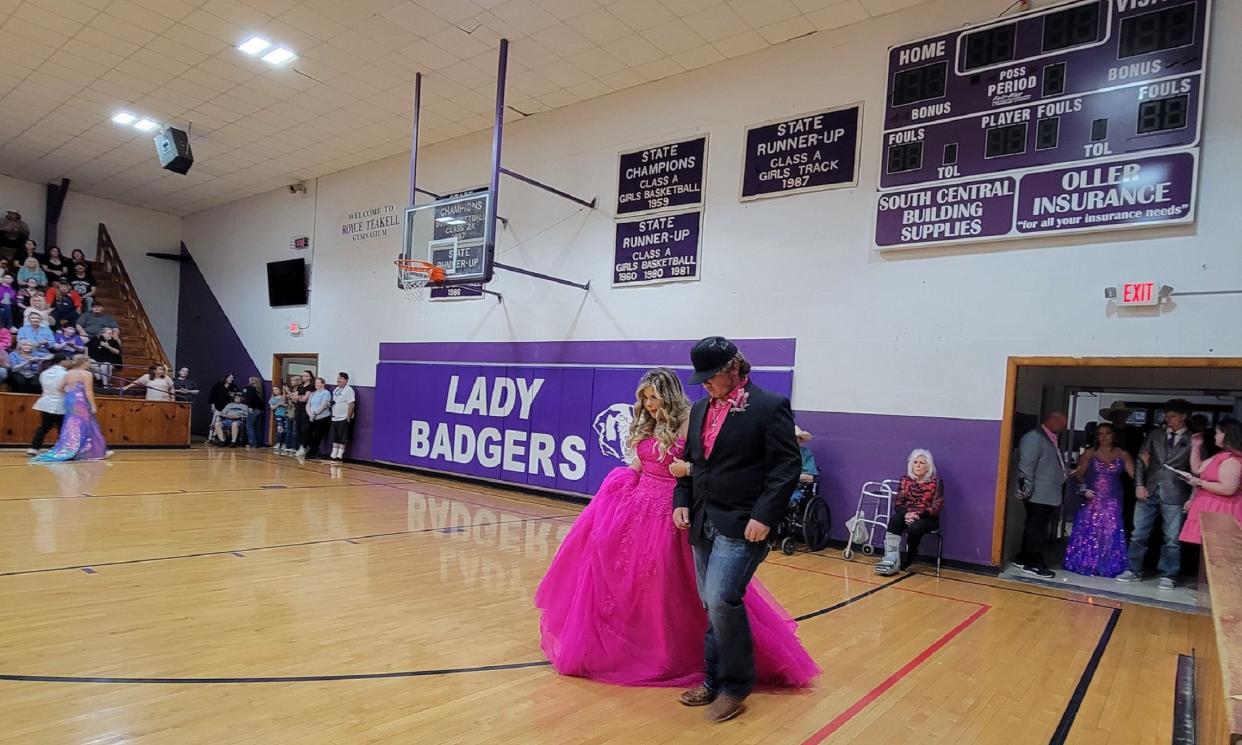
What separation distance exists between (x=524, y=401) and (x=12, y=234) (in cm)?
1242

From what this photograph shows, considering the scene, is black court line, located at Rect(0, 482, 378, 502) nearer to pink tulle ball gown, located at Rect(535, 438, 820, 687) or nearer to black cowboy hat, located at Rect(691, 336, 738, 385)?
pink tulle ball gown, located at Rect(535, 438, 820, 687)

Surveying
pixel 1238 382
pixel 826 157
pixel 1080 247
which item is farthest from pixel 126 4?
pixel 1238 382

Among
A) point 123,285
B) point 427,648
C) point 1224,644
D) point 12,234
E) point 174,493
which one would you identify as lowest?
point 174,493

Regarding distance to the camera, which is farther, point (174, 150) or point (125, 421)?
point (125, 421)

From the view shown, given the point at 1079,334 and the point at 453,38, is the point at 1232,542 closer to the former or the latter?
the point at 1079,334

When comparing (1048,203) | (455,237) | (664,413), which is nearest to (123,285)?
(455,237)

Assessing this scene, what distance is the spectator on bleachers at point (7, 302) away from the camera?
502 inches

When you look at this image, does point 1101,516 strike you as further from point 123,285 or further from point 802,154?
point 123,285

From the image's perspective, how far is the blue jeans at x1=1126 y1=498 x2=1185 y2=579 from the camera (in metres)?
6.14

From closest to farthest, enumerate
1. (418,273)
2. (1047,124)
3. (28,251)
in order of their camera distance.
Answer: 1. (1047,124)
2. (418,273)
3. (28,251)

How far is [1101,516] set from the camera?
6.65 meters

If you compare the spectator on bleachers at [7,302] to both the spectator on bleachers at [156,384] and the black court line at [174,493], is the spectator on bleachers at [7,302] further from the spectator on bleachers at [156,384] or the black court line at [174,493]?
the black court line at [174,493]

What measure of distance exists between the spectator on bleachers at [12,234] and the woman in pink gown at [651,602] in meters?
17.0

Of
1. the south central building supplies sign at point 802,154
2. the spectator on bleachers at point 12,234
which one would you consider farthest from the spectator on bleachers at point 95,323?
the south central building supplies sign at point 802,154
